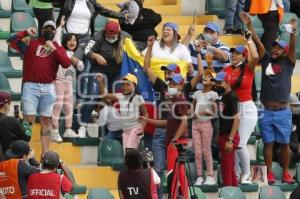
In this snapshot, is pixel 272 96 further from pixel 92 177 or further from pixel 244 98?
pixel 92 177

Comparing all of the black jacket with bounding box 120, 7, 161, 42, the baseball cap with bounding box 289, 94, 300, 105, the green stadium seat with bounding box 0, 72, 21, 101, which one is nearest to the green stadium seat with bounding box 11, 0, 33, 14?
the black jacket with bounding box 120, 7, 161, 42

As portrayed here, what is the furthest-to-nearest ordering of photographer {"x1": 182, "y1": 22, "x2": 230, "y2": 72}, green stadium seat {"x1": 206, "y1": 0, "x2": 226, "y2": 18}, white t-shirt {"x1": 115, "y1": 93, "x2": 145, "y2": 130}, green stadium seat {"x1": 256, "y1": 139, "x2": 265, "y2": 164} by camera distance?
green stadium seat {"x1": 206, "y1": 0, "x2": 226, "y2": 18}, green stadium seat {"x1": 256, "y1": 139, "x2": 265, "y2": 164}, photographer {"x1": 182, "y1": 22, "x2": 230, "y2": 72}, white t-shirt {"x1": 115, "y1": 93, "x2": 145, "y2": 130}

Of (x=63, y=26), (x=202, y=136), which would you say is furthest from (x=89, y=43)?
(x=202, y=136)

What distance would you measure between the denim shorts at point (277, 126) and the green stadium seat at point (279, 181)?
0.41m

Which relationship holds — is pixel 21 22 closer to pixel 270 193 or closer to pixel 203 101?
pixel 203 101

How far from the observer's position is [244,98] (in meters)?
20.6

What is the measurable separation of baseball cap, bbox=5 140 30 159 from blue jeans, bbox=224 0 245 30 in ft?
20.9

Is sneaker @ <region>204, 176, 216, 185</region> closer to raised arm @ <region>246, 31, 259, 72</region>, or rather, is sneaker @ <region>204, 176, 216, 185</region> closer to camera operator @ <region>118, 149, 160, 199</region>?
raised arm @ <region>246, 31, 259, 72</region>

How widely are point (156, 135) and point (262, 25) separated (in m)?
4.23

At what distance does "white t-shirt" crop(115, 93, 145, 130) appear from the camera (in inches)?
790

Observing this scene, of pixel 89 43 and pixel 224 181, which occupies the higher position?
pixel 89 43

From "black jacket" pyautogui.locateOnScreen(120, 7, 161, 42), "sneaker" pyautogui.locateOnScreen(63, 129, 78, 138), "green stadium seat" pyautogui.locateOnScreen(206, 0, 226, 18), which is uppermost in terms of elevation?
"black jacket" pyautogui.locateOnScreen(120, 7, 161, 42)

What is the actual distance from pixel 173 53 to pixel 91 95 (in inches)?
46.4

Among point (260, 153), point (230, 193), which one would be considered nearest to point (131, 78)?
point (230, 193)
